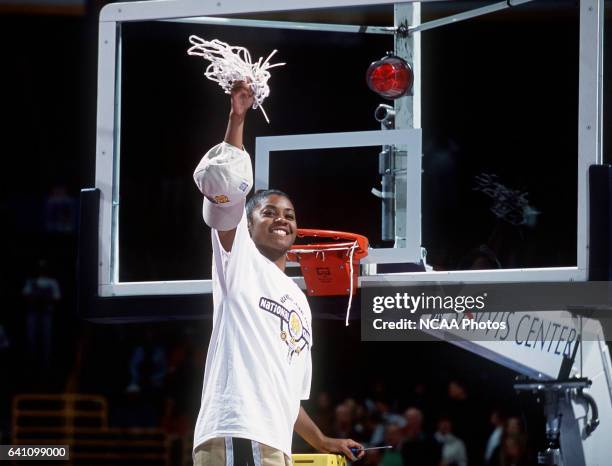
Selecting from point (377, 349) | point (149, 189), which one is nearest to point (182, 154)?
point (149, 189)

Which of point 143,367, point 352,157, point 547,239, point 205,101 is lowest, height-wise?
point 143,367

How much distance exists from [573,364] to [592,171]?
4.60 ft

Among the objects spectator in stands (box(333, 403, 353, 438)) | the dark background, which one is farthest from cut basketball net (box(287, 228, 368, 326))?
spectator in stands (box(333, 403, 353, 438))

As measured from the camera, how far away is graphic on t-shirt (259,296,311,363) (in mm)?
3799

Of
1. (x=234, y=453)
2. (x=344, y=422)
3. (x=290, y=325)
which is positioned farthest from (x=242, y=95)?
(x=344, y=422)

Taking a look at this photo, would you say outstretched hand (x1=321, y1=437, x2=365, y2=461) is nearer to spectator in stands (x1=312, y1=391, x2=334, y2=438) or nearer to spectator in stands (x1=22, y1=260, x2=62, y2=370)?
spectator in stands (x1=312, y1=391, x2=334, y2=438)

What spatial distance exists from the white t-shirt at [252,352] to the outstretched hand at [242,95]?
1.24 feet

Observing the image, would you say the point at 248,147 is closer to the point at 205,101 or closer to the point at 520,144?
the point at 205,101

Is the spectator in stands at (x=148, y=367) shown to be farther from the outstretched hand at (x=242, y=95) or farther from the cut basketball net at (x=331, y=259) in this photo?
the outstretched hand at (x=242, y=95)

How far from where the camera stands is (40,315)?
13.6 m

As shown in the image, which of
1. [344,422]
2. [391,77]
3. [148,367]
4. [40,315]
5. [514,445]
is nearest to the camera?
[391,77]

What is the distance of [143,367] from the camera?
12.8m

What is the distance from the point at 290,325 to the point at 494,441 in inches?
243

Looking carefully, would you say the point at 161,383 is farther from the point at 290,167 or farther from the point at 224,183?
the point at 224,183
